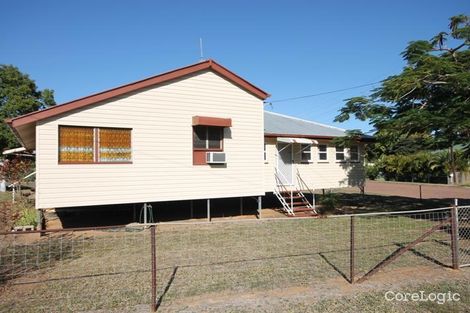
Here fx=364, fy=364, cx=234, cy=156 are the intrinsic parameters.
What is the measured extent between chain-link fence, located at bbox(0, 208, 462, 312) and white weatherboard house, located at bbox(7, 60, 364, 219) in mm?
1659

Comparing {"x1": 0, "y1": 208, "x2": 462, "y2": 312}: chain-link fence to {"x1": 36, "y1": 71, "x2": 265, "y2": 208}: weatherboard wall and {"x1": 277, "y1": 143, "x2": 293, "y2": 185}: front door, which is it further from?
{"x1": 277, "y1": 143, "x2": 293, "y2": 185}: front door

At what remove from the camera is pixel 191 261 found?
8281mm

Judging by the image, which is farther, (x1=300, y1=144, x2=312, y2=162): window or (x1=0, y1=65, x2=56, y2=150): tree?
(x1=0, y1=65, x2=56, y2=150): tree

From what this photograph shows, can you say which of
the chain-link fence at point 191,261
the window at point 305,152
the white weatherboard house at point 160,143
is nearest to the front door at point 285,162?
the white weatherboard house at point 160,143

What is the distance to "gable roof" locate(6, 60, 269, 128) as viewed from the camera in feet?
36.1

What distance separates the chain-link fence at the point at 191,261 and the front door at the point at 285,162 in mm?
4597

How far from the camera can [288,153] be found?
17.4m

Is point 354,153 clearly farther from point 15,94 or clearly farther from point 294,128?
point 15,94

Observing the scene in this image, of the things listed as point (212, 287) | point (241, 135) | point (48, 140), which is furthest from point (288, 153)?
point (212, 287)

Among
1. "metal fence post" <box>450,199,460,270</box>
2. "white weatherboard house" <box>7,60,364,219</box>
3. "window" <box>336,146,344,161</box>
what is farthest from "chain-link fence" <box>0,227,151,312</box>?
"window" <box>336,146,344,161</box>

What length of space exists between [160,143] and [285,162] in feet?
22.1

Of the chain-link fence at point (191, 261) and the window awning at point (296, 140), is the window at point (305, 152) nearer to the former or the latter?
the window awning at point (296, 140)

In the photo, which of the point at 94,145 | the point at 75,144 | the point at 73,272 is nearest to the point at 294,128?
the point at 94,145

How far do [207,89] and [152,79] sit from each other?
218 centimetres
